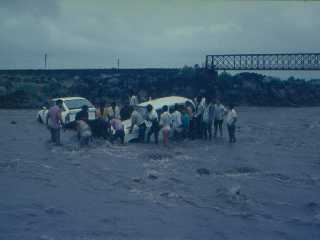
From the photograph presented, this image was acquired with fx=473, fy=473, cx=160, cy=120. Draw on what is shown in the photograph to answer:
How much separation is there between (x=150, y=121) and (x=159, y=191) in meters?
6.18

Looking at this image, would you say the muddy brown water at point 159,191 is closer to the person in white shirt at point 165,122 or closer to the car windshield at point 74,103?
the person in white shirt at point 165,122

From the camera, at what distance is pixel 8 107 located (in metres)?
40.4

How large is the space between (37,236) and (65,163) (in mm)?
6267

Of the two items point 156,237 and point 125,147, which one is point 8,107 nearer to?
point 125,147

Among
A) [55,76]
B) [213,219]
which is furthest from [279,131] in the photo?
[55,76]

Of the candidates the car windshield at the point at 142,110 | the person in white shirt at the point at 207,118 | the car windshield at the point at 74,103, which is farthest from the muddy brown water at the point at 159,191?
the car windshield at the point at 74,103

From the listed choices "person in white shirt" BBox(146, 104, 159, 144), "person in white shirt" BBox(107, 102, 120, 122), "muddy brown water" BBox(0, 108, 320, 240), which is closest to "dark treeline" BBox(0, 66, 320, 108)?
"person in white shirt" BBox(107, 102, 120, 122)

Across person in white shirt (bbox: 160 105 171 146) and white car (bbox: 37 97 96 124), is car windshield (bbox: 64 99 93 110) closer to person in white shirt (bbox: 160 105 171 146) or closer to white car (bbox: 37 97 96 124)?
white car (bbox: 37 97 96 124)

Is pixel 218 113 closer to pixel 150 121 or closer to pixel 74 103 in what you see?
pixel 150 121

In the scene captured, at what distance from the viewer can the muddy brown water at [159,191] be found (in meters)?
7.43

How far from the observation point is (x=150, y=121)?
52.5 feet

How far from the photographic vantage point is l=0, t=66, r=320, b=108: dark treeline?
138ft

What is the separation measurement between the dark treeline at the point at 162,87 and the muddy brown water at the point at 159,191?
23.5 m

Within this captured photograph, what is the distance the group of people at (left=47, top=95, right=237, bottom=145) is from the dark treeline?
20911 mm
